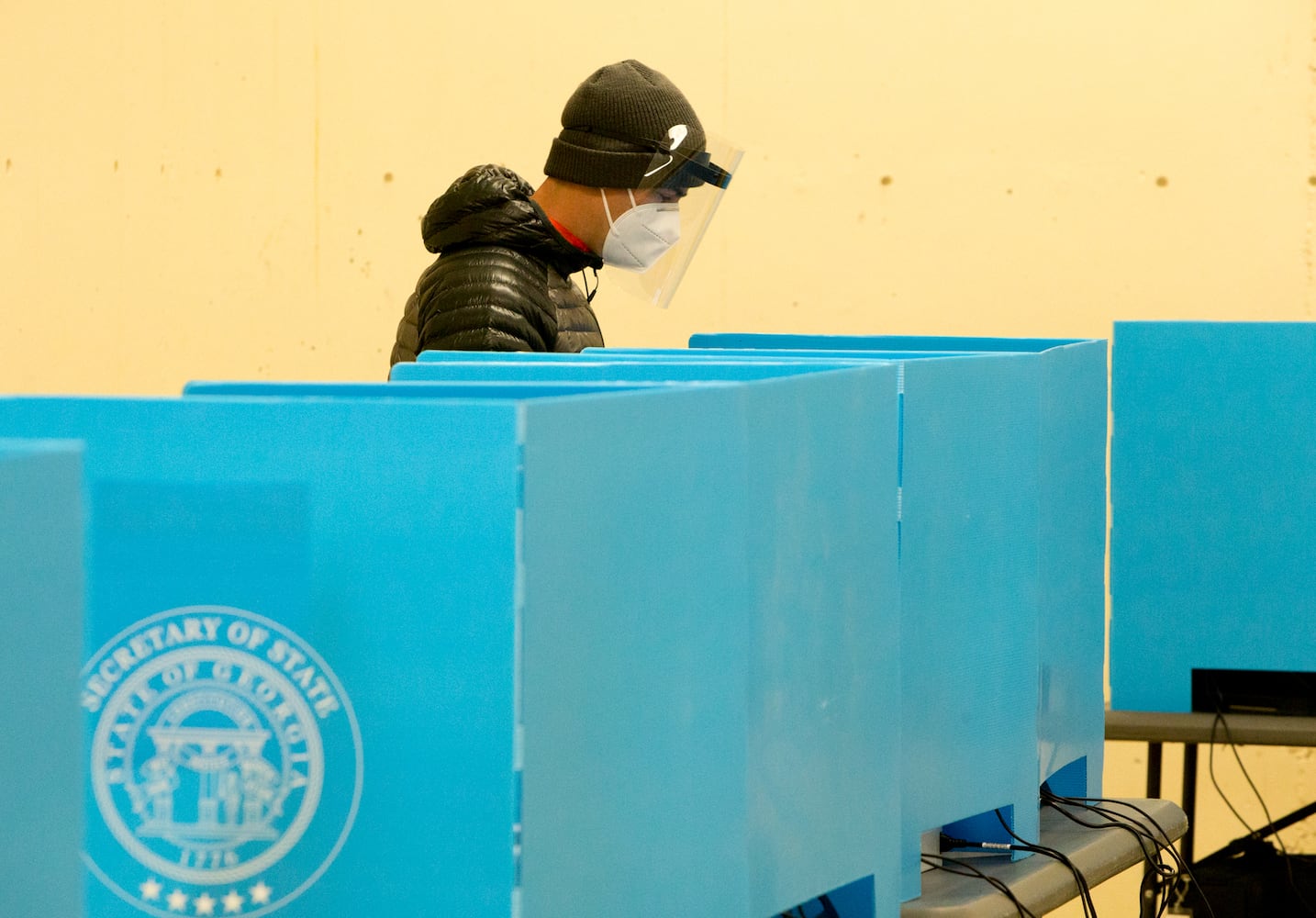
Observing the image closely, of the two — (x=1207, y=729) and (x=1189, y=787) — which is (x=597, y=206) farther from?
(x=1189, y=787)

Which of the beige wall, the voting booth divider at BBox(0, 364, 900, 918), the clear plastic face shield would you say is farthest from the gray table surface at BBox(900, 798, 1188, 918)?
the beige wall

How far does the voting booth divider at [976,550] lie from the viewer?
1105 millimetres

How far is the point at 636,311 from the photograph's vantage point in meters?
3.01

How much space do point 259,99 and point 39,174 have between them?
0.50 m

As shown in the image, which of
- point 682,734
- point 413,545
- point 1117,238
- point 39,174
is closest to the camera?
point 413,545

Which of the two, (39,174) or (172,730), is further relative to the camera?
(39,174)

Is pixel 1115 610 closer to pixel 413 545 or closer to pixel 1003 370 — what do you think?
pixel 1003 370

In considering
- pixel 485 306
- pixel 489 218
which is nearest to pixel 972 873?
pixel 485 306

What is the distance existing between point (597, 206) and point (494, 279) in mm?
251

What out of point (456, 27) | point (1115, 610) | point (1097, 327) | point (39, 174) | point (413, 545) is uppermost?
point (456, 27)

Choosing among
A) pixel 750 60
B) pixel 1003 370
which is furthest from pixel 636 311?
pixel 1003 370

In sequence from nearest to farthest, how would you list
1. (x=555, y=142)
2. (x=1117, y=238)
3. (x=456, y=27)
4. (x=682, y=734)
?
(x=682, y=734) < (x=555, y=142) < (x=1117, y=238) < (x=456, y=27)

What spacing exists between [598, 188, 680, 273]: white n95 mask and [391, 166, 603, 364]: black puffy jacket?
4cm

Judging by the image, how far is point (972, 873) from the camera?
1213 millimetres
